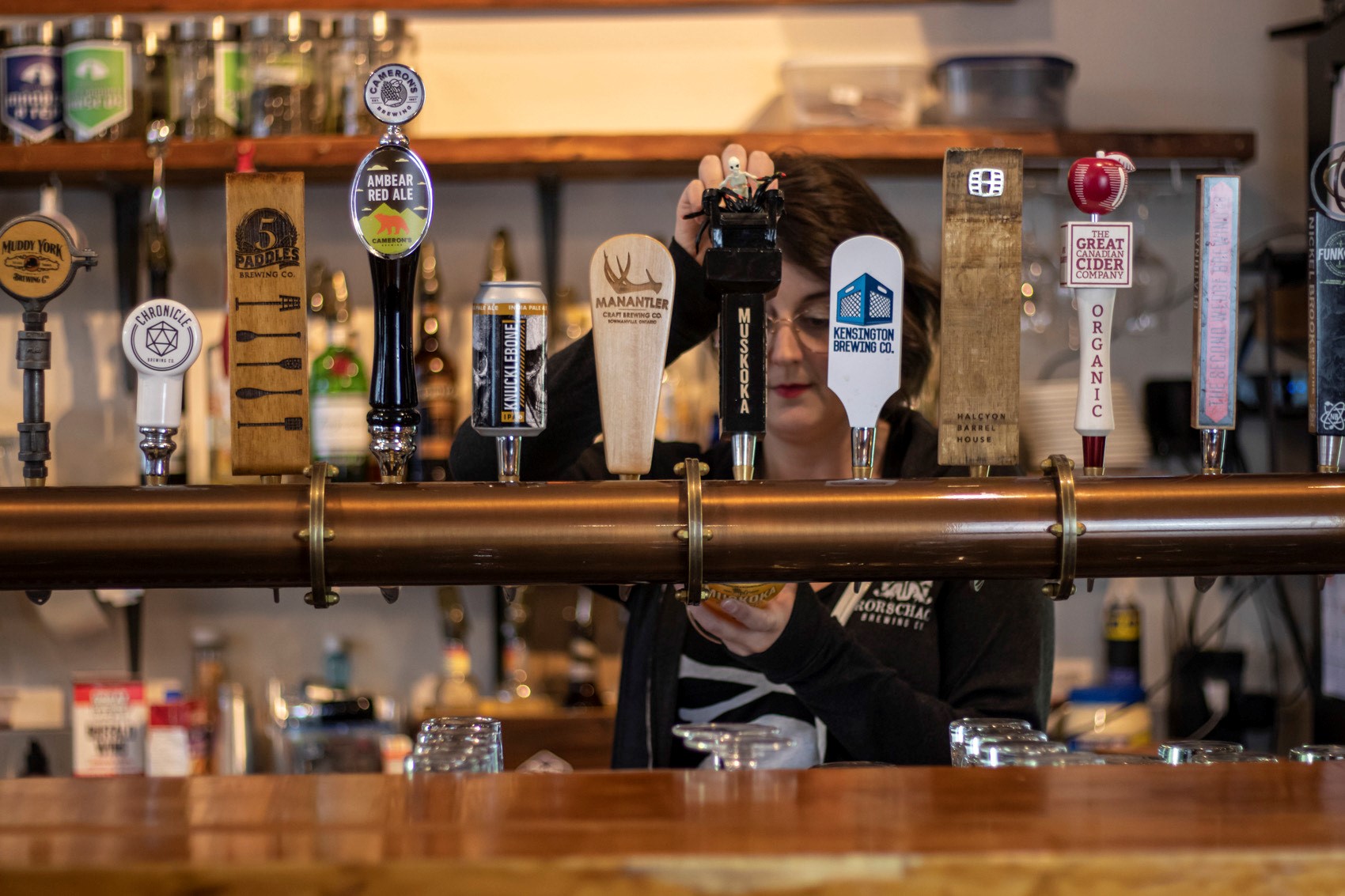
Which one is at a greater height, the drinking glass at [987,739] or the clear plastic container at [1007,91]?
the clear plastic container at [1007,91]

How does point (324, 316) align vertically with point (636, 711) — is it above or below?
above

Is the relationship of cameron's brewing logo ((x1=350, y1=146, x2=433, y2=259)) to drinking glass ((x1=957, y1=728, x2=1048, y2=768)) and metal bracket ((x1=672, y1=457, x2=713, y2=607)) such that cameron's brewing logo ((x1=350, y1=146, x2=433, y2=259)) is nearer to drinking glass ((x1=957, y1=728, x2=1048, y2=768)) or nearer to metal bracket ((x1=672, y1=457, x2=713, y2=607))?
metal bracket ((x1=672, y1=457, x2=713, y2=607))

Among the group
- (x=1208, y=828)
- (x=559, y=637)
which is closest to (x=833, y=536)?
(x=1208, y=828)

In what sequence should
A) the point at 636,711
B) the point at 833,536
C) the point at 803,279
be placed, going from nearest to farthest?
1. the point at 833,536
2. the point at 803,279
3. the point at 636,711

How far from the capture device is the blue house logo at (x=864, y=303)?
0.90 meters

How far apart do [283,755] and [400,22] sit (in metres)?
1.51

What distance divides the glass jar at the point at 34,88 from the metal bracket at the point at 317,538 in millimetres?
2031

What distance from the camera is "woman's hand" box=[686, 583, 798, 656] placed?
1118mm

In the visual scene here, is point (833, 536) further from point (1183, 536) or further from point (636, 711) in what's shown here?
point (636, 711)

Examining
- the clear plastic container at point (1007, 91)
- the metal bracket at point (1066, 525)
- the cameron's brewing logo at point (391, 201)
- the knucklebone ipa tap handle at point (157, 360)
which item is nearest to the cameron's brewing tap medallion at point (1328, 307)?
the metal bracket at point (1066, 525)

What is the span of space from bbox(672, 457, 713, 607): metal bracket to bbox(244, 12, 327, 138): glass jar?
188 centimetres

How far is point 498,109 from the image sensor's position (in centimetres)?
273

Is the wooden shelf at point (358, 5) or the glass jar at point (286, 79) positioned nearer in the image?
the glass jar at point (286, 79)

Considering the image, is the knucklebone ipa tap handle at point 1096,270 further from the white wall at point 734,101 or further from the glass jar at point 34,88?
the glass jar at point 34,88
